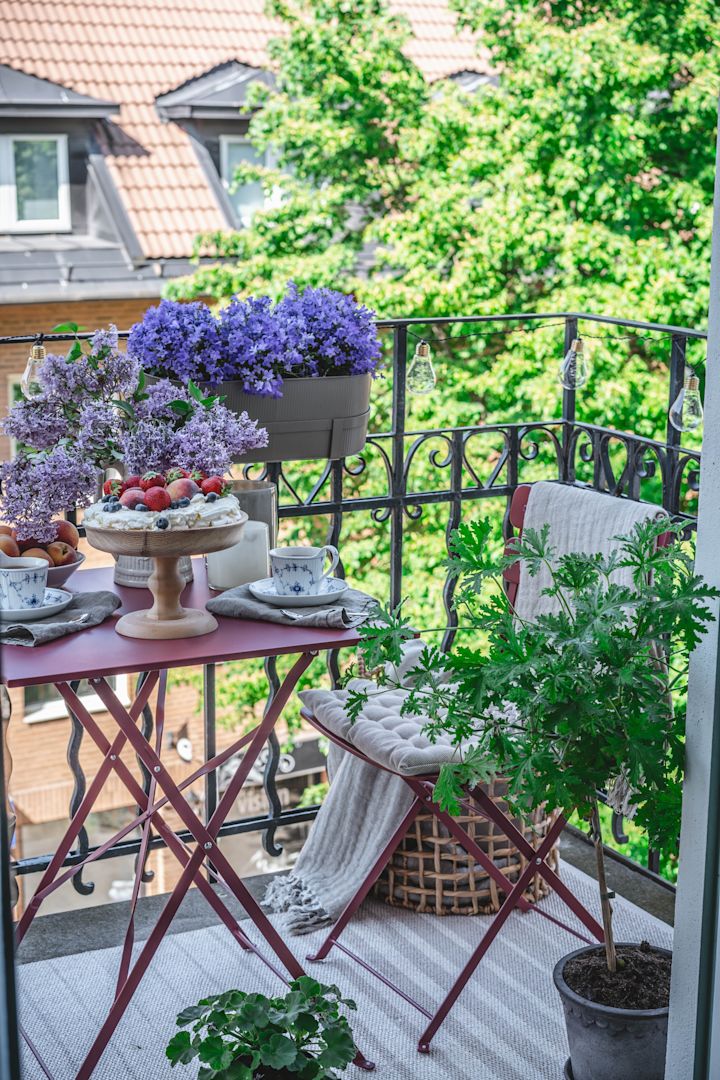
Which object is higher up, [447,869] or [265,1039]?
[265,1039]

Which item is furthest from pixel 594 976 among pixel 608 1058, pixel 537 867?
pixel 537 867

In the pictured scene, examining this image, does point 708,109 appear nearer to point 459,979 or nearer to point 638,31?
point 638,31

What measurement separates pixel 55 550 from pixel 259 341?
0.61 meters

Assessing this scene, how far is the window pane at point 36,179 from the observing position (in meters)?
10.6

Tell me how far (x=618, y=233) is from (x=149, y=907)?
7004 mm

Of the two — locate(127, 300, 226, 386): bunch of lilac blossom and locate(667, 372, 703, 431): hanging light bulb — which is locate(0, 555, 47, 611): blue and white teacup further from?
locate(667, 372, 703, 431): hanging light bulb

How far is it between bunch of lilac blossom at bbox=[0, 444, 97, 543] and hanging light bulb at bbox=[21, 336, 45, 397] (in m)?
0.16

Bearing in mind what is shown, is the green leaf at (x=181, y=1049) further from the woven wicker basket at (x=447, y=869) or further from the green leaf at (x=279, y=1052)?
the woven wicker basket at (x=447, y=869)

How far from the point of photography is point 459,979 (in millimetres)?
2535

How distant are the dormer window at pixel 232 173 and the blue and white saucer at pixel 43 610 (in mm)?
8693

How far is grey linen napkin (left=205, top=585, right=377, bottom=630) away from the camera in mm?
2424

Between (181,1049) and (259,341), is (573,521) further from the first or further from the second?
(181,1049)

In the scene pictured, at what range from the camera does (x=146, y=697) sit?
273 cm

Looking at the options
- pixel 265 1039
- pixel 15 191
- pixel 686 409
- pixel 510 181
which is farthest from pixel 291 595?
pixel 15 191
